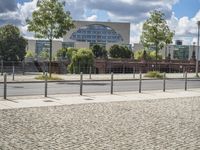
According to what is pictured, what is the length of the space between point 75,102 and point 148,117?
4317 mm

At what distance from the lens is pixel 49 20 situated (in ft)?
115

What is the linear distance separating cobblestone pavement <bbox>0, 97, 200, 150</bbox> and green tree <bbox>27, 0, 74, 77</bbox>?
19653mm

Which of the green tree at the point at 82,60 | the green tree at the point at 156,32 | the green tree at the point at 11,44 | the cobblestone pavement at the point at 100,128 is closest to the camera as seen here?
the cobblestone pavement at the point at 100,128

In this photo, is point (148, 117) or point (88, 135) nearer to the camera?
point (88, 135)

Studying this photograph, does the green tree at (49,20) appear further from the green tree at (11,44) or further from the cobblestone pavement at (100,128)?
the green tree at (11,44)

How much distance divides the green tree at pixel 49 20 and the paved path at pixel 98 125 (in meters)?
17.9

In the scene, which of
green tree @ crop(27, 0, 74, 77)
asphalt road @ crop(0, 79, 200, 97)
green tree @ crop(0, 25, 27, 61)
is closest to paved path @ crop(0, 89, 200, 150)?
asphalt road @ crop(0, 79, 200, 97)

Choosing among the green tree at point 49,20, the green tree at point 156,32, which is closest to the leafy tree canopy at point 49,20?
Result: the green tree at point 49,20

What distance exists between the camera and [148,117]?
13.6m

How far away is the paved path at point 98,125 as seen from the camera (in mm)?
9500

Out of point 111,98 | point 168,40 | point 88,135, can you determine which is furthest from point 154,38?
point 88,135

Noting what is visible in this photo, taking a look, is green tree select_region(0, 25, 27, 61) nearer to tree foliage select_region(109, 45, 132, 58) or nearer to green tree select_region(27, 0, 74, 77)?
green tree select_region(27, 0, 74, 77)

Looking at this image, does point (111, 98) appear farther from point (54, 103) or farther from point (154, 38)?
point (154, 38)

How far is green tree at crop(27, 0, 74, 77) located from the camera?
35000mm
